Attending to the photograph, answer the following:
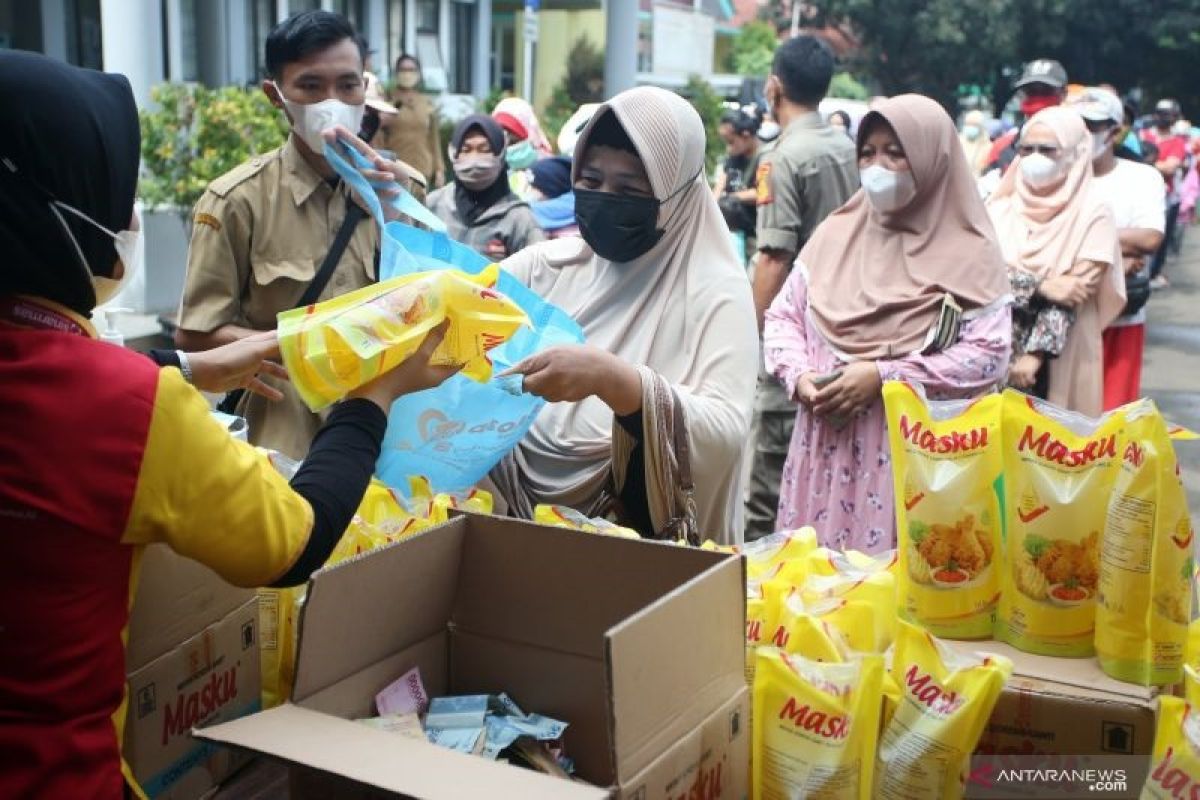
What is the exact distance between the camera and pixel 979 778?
5.75ft

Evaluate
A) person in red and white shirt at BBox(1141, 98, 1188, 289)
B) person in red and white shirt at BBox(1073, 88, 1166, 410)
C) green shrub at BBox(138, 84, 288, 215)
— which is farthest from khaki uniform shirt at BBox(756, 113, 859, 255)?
person in red and white shirt at BBox(1141, 98, 1188, 289)

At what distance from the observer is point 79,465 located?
1383mm

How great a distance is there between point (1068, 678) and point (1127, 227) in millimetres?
4242

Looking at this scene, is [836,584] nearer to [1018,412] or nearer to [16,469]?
[1018,412]

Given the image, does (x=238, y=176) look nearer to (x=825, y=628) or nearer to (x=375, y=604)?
(x=375, y=604)

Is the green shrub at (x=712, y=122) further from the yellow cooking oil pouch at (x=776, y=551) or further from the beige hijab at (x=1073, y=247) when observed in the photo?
the yellow cooking oil pouch at (x=776, y=551)

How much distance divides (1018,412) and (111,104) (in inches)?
51.2

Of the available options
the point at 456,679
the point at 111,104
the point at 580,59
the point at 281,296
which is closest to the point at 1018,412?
the point at 456,679

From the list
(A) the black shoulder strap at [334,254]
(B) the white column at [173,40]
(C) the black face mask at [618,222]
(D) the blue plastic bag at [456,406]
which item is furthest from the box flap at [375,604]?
(B) the white column at [173,40]

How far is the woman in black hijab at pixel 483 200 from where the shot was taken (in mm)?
5641

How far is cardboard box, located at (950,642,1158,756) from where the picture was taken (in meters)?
1.78

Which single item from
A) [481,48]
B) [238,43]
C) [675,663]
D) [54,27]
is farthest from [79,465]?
[481,48]

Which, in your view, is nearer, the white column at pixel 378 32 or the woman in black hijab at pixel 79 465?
the woman in black hijab at pixel 79 465

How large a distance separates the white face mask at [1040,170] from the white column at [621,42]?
839 centimetres
